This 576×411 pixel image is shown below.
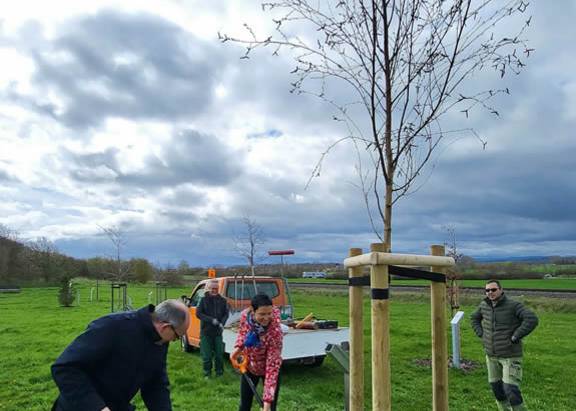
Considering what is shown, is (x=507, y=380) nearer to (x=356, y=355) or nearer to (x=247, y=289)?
(x=356, y=355)

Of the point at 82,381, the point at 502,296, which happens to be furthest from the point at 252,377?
the point at 502,296

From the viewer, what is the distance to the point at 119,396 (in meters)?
3.19

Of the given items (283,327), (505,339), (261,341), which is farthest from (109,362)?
(283,327)

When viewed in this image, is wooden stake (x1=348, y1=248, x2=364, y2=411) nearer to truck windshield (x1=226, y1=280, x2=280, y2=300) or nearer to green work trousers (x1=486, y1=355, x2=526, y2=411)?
green work trousers (x1=486, y1=355, x2=526, y2=411)

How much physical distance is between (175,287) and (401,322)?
31726 millimetres

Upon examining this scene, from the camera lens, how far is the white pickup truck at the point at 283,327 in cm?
890

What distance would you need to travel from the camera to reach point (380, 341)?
2.85 meters

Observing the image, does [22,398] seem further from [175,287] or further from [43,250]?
[43,250]

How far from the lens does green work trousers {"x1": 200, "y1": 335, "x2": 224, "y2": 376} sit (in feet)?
31.2

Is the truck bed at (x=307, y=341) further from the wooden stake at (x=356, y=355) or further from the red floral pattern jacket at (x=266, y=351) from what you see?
the wooden stake at (x=356, y=355)

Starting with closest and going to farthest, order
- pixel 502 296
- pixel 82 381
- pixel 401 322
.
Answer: pixel 82 381, pixel 502 296, pixel 401 322

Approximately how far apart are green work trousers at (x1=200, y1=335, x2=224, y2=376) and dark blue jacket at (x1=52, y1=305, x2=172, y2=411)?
6264 mm

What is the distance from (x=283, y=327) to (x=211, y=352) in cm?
172

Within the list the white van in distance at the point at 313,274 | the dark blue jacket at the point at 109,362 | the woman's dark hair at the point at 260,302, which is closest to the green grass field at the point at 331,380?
the woman's dark hair at the point at 260,302
